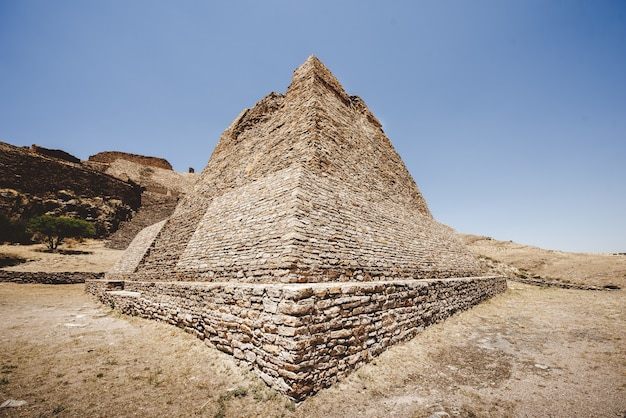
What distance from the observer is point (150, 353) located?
481 centimetres

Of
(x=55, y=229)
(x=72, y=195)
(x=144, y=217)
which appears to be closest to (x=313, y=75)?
(x=55, y=229)

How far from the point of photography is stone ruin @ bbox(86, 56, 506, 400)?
12.4ft

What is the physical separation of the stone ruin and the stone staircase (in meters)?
9.33

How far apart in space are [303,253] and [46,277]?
637 inches

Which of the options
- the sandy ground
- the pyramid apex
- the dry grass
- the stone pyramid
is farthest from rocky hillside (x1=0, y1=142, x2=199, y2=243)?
the pyramid apex

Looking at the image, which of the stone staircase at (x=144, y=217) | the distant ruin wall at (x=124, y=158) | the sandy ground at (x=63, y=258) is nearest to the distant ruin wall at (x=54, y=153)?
the stone staircase at (x=144, y=217)

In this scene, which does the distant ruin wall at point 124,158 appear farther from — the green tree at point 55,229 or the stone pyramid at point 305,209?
the stone pyramid at point 305,209

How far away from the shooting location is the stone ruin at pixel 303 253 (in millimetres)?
3771

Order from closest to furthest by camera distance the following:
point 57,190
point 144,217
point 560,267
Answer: point 560,267, point 57,190, point 144,217

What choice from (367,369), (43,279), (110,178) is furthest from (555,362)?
(110,178)

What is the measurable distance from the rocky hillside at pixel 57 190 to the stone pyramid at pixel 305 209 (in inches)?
561

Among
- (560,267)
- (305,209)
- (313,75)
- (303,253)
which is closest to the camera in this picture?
(303,253)

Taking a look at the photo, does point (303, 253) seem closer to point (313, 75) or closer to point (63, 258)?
point (313, 75)

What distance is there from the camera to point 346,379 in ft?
12.7
